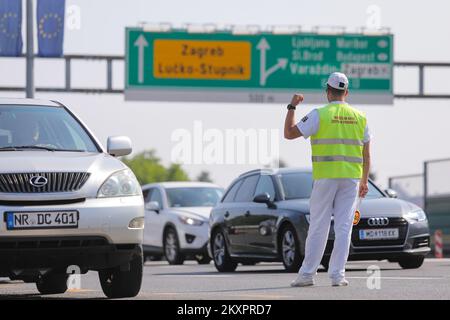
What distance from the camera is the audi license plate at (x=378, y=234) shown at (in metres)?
17.7

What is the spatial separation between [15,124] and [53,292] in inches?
68.5

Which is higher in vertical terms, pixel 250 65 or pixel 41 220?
pixel 250 65

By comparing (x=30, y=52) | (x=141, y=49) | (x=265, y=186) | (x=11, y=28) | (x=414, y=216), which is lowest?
(x=414, y=216)

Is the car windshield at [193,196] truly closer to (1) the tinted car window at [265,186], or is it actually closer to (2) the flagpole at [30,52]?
(1) the tinted car window at [265,186]

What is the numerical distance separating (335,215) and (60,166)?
3010 millimetres

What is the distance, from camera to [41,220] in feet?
36.4

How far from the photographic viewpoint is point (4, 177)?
1122 cm

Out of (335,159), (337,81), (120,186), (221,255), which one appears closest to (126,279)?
(120,186)

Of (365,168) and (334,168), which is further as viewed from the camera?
(365,168)

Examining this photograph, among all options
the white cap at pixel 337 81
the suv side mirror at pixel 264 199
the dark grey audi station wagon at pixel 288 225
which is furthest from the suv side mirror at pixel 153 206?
the white cap at pixel 337 81

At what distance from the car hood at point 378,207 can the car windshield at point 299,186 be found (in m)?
0.43

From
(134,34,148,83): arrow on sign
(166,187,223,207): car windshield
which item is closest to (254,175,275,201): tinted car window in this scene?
(166,187,223,207): car windshield

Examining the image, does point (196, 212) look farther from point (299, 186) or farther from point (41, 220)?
point (41, 220)
